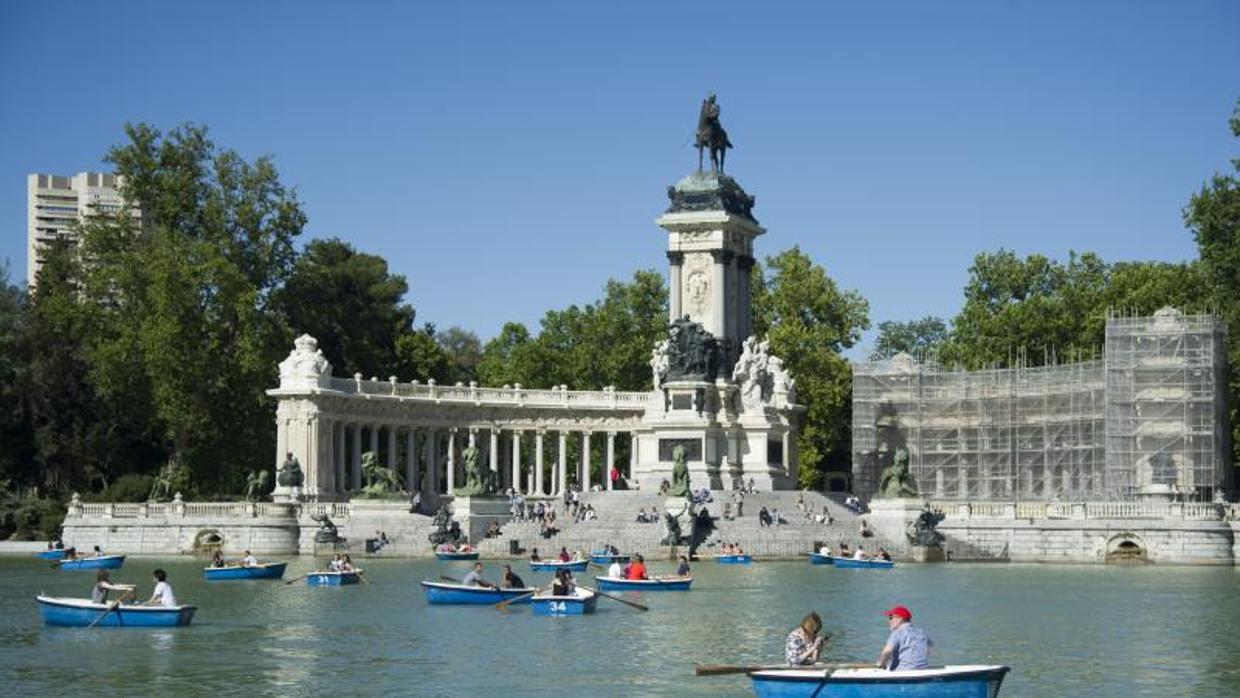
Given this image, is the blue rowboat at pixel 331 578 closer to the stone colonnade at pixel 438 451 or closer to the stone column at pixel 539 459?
the stone colonnade at pixel 438 451

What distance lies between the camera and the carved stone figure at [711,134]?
289 ft

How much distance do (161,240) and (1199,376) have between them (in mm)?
46851

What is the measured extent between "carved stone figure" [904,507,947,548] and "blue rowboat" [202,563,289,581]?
22359 millimetres

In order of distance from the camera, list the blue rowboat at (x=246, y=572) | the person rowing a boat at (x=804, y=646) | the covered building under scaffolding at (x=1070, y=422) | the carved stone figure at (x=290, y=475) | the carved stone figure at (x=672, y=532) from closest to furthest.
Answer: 1. the person rowing a boat at (x=804, y=646)
2. the blue rowboat at (x=246, y=572)
3. the carved stone figure at (x=672, y=532)
4. the covered building under scaffolding at (x=1070, y=422)
5. the carved stone figure at (x=290, y=475)

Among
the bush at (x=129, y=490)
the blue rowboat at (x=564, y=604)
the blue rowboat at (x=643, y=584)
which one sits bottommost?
the blue rowboat at (x=564, y=604)

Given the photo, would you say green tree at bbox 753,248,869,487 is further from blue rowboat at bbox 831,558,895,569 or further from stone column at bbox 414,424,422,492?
blue rowboat at bbox 831,558,895,569

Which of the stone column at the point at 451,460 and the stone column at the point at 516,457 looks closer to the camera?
the stone column at the point at 451,460

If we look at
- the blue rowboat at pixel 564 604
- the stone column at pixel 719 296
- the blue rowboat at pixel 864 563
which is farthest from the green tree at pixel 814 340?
the blue rowboat at pixel 564 604

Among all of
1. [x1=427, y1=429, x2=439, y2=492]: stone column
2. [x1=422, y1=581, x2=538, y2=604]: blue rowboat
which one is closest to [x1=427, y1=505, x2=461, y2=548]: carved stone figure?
[x1=427, y1=429, x2=439, y2=492]: stone column

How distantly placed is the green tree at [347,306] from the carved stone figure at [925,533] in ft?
131

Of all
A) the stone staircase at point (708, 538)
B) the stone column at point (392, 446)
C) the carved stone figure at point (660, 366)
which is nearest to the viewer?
the stone staircase at point (708, 538)

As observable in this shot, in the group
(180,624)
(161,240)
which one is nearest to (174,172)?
(161,240)

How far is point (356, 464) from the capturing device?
9375 cm

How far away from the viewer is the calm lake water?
34.3m
